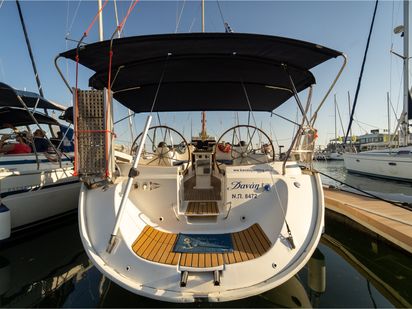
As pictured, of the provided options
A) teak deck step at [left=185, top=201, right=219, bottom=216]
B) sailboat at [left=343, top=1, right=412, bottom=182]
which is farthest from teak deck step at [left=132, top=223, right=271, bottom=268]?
sailboat at [left=343, top=1, right=412, bottom=182]

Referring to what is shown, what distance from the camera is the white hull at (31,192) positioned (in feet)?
13.8

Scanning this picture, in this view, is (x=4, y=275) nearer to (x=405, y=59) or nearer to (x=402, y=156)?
(x=402, y=156)

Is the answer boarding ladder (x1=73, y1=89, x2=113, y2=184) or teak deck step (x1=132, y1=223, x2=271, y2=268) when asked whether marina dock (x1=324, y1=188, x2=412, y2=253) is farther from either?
boarding ladder (x1=73, y1=89, x2=113, y2=184)

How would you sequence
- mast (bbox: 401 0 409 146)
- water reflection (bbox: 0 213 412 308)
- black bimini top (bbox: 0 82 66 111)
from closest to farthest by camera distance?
water reflection (bbox: 0 213 412 308)
black bimini top (bbox: 0 82 66 111)
mast (bbox: 401 0 409 146)

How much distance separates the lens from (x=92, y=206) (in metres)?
2.73

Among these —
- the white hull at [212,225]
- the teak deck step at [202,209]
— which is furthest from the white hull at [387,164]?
the teak deck step at [202,209]

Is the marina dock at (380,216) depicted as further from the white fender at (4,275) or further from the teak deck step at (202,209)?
the white fender at (4,275)

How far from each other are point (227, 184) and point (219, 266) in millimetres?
1211

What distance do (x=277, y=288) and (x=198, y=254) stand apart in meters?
1.06

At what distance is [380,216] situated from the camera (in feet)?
14.3

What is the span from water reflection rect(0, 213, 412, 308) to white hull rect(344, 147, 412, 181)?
11134mm

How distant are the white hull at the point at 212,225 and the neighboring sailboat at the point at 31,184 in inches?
81.9

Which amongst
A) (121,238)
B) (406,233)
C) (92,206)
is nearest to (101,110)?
(92,206)

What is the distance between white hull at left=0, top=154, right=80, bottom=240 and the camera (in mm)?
4219
